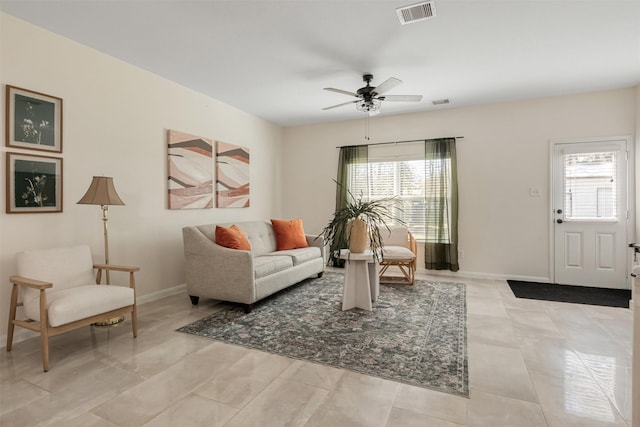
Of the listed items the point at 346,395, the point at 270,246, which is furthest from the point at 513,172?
the point at 346,395

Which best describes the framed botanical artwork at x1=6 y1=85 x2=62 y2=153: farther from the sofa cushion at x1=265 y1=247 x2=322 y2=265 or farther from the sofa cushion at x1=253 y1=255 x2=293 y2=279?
the sofa cushion at x1=265 y1=247 x2=322 y2=265

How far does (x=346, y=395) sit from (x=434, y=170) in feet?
13.3

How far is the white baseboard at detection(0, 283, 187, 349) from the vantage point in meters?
2.67

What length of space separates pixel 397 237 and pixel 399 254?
0.57 meters

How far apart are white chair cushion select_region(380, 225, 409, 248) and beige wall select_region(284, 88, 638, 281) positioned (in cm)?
62

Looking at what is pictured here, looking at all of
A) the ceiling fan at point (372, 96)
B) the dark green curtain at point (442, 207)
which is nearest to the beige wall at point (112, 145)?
the ceiling fan at point (372, 96)

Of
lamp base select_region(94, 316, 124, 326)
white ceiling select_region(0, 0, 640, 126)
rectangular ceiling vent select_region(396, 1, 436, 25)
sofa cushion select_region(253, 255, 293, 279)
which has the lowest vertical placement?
lamp base select_region(94, 316, 124, 326)

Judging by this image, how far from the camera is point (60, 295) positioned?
2.42m

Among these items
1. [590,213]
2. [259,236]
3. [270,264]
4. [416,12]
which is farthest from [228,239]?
[590,213]

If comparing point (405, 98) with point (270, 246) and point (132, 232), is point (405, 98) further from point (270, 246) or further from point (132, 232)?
point (132, 232)

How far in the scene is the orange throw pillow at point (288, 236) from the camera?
4.72 meters

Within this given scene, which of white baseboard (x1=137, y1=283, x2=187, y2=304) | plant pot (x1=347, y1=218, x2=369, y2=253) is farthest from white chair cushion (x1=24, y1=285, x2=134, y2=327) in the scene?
plant pot (x1=347, y1=218, x2=369, y2=253)

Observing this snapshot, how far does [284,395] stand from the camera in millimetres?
1944

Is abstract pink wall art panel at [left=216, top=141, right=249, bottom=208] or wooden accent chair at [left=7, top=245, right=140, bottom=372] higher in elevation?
abstract pink wall art panel at [left=216, top=141, right=249, bottom=208]
